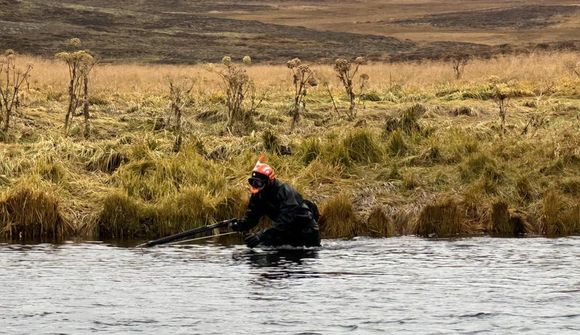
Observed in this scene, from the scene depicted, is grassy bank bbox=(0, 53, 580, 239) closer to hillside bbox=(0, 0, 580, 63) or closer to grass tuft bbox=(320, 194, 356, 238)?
grass tuft bbox=(320, 194, 356, 238)

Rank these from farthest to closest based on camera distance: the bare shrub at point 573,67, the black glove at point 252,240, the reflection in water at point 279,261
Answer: the bare shrub at point 573,67
the black glove at point 252,240
the reflection in water at point 279,261

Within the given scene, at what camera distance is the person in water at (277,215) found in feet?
56.5

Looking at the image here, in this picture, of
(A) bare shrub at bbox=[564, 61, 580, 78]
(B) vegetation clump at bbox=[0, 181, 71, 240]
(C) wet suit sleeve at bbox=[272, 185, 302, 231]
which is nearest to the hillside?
(A) bare shrub at bbox=[564, 61, 580, 78]

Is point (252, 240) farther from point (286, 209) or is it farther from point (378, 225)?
point (378, 225)

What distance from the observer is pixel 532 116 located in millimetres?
26844

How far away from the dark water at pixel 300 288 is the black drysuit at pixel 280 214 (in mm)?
309

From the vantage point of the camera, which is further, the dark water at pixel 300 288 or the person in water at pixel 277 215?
the person in water at pixel 277 215

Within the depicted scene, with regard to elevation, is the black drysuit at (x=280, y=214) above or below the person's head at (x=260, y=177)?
below

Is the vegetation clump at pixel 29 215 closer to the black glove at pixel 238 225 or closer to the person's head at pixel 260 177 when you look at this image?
the black glove at pixel 238 225

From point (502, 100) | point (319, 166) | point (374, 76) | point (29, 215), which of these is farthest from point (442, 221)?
point (374, 76)

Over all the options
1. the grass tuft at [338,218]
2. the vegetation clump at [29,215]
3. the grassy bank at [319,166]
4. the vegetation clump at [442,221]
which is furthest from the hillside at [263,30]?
the vegetation clump at [29,215]

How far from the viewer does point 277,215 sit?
1742 cm

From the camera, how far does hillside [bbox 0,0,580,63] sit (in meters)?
71.8

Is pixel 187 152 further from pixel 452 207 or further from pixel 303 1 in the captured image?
pixel 303 1
